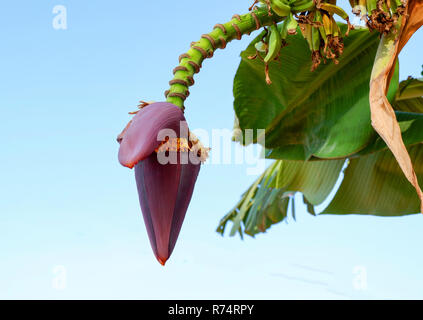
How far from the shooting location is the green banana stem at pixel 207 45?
18.8 inches

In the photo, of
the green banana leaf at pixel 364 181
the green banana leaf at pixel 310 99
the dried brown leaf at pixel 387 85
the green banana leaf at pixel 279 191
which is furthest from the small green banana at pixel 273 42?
the green banana leaf at pixel 279 191

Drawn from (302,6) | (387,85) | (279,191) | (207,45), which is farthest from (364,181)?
(207,45)

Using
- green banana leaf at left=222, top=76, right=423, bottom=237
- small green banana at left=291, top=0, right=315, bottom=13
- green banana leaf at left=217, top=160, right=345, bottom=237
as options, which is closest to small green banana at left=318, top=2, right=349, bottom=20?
small green banana at left=291, top=0, right=315, bottom=13

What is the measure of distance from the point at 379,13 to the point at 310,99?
1.54ft

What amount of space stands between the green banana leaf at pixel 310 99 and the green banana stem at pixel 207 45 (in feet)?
1.34

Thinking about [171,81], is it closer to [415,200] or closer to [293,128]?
[293,128]

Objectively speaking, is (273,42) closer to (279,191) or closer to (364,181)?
(364,181)

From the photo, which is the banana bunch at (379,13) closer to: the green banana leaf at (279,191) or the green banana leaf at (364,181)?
the green banana leaf at (364,181)

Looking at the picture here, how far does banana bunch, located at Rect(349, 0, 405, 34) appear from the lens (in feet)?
2.31

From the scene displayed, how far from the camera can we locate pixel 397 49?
70 centimetres

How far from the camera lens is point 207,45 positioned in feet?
1.74

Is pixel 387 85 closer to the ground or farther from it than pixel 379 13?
closer to the ground

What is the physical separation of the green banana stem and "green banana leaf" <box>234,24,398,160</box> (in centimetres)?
41

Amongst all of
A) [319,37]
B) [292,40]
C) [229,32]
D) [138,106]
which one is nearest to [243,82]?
[292,40]
